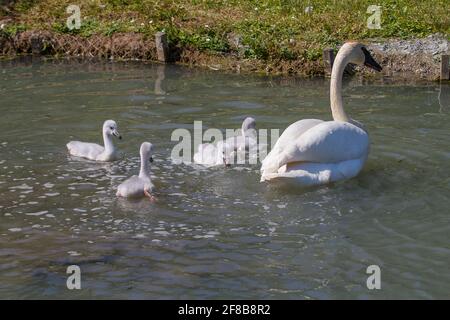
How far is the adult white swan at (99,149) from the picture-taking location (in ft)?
33.9

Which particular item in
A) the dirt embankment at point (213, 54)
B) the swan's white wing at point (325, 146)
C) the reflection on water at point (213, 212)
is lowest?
the reflection on water at point (213, 212)

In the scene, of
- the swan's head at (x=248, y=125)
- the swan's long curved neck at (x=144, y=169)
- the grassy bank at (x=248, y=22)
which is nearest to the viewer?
the swan's long curved neck at (x=144, y=169)

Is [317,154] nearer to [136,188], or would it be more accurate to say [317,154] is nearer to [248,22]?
[136,188]

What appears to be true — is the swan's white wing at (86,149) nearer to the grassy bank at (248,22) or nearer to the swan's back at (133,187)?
the swan's back at (133,187)

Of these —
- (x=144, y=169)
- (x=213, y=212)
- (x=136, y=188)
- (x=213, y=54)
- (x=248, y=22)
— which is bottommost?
(x=213, y=212)

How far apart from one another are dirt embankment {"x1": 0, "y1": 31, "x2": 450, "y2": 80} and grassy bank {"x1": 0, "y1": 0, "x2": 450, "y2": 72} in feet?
0.43

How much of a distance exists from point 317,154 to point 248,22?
7.86m

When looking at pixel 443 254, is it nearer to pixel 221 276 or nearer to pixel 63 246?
pixel 221 276

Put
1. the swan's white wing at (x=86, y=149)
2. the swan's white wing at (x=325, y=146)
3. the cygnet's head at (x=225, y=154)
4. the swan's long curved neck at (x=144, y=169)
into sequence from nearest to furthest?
the swan's white wing at (x=325, y=146) → the swan's long curved neck at (x=144, y=169) → the cygnet's head at (x=225, y=154) → the swan's white wing at (x=86, y=149)

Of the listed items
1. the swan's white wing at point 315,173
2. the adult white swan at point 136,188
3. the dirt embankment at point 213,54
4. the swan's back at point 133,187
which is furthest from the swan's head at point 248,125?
the dirt embankment at point 213,54

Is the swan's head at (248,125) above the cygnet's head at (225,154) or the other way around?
above

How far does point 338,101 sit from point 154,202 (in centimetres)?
257

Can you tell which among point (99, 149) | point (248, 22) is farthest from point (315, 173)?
point (248, 22)

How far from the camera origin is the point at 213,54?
15.9 m
